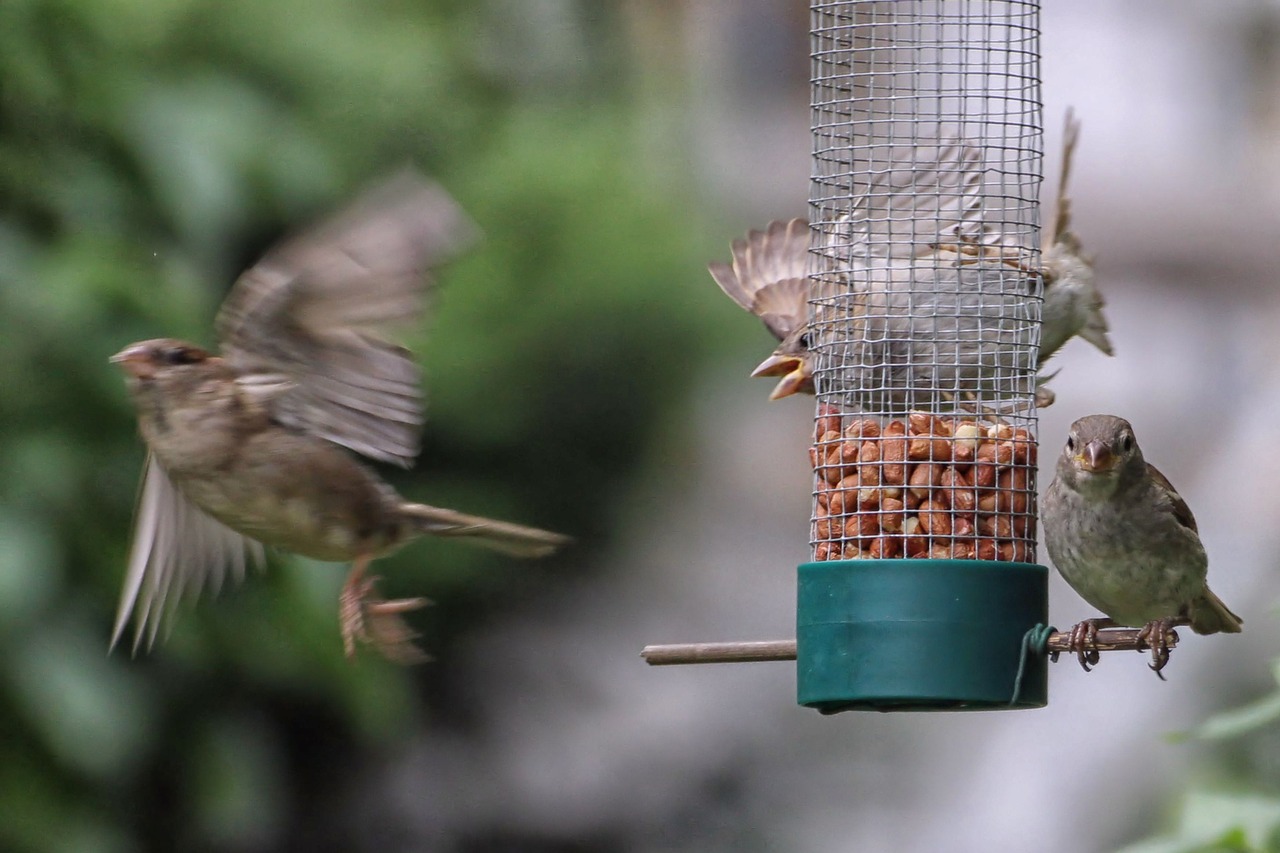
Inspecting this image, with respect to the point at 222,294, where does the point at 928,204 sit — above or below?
above

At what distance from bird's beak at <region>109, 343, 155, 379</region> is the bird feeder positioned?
48.3 inches

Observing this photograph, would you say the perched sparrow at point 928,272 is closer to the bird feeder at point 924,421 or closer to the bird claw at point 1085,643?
the bird feeder at point 924,421

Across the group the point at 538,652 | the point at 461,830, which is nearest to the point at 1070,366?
the point at 538,652

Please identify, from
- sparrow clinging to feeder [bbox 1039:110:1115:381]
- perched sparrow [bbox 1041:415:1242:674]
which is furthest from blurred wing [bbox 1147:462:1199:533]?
sparrow clinging to feeder [bbox 1039:110:1115:381]

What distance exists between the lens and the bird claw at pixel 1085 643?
3.60 m

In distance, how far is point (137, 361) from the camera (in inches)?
146

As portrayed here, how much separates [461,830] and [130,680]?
8.50ft

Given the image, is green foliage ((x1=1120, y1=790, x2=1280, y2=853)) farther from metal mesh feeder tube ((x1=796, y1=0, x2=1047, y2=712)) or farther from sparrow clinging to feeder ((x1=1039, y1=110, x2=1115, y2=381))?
sparrow clinging to feeder ((x1=1039, y1=110, x2=1115, y2=381))

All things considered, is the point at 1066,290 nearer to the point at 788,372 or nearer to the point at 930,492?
the point at 788,372

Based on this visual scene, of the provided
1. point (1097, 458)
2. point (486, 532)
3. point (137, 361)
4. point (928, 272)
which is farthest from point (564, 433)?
point (137, 361)

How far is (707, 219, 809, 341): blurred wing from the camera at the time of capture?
5.98m

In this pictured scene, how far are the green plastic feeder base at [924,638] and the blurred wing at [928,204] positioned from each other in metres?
0.96

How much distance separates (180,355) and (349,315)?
37 centimetres

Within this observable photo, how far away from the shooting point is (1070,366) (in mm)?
9031
